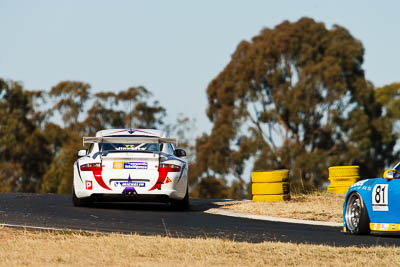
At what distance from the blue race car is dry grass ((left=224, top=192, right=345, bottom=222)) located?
2.74 metres

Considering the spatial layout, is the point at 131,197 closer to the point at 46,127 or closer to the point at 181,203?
the point at 181,203

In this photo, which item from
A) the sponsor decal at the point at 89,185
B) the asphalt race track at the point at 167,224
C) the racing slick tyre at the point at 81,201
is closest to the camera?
the asphalt race track at the point at 167,224

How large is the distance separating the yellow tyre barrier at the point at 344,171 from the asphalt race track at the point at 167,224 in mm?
5106

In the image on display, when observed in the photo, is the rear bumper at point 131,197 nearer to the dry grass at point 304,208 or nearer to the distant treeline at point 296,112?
the dry grass at point 304,208

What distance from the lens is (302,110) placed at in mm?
47969

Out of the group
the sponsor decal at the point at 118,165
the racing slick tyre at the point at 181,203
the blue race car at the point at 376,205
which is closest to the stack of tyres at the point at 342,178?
the racing slick tyre at the point at 181,203

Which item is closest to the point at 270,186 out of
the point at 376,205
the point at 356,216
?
the point at 356,216

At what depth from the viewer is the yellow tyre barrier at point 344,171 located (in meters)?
21.1

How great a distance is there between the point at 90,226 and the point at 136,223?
0.97 meters

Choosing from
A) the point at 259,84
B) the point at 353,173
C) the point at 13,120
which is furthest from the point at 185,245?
the point at 13,120

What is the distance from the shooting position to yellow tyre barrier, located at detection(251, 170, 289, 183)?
18.8 m

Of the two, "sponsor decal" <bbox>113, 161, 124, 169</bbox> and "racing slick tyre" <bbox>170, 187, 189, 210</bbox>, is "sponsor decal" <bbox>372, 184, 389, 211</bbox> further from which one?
"sponsor decal" <bbox>113, 161, 124, 169</bbox>

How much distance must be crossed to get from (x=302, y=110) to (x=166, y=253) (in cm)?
3873

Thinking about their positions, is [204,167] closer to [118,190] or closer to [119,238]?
[118,190]
